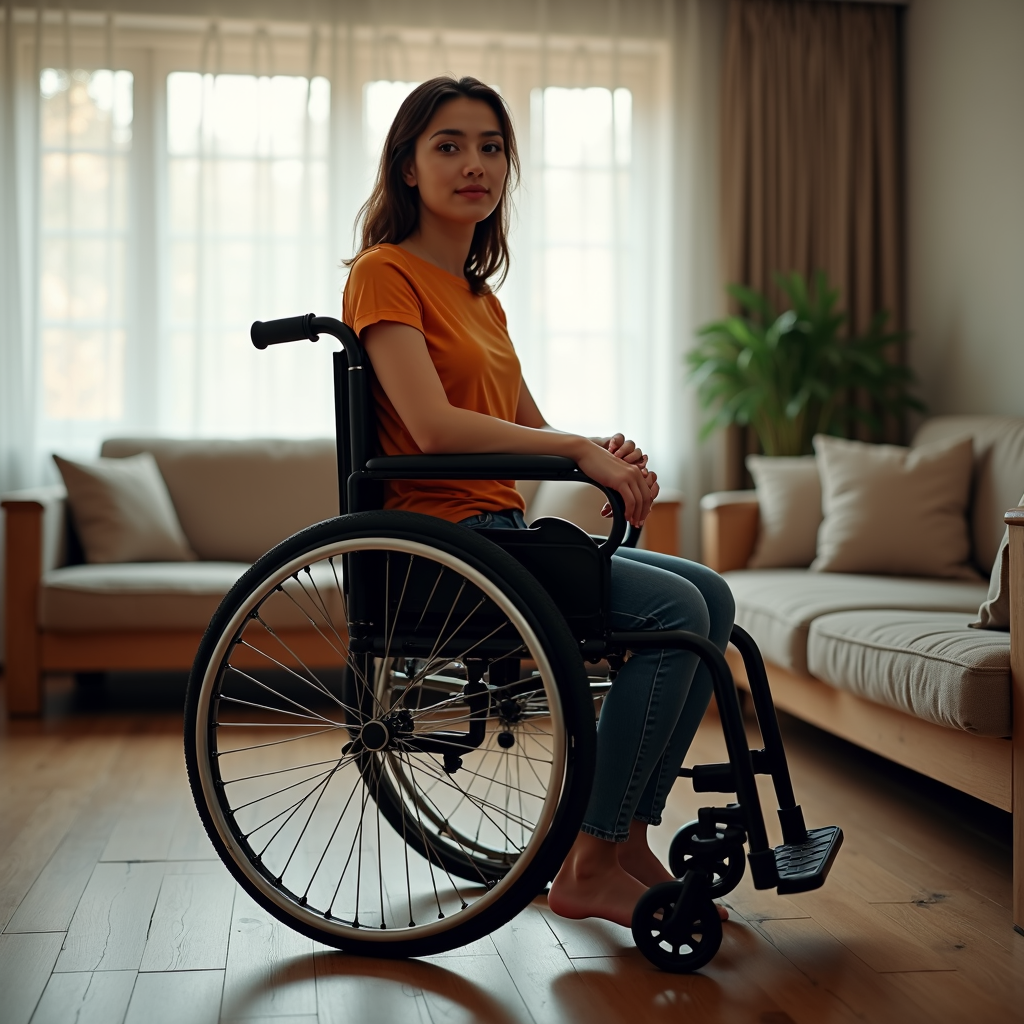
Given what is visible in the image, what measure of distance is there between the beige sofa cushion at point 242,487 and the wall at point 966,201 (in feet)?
6.92

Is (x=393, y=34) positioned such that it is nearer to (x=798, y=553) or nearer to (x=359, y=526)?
(x=798, y=553)

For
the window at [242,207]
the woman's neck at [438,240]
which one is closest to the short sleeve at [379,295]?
the woman's neck at [438,240]

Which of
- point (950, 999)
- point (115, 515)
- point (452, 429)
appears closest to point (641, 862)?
point (950, 999)

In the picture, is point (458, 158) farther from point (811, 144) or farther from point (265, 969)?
point (811, 144)

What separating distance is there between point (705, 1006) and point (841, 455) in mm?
2123

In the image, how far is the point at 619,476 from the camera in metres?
1.44

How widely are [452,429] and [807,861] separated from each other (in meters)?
0.71

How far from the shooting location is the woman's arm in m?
1.45

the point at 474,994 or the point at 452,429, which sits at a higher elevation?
the point at 452,429

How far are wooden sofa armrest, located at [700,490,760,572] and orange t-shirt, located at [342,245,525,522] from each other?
174 centimetres

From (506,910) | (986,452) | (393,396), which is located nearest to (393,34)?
(986,452)

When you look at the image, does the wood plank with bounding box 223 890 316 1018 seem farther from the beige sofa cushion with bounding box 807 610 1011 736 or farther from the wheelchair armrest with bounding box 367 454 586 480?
the beige sofa cushion with bounding box 807 610 1011 736

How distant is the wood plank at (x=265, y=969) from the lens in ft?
4.48

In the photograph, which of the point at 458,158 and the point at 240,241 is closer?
the point at 458,158
